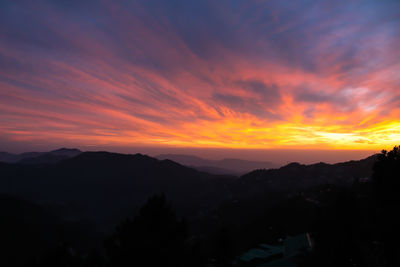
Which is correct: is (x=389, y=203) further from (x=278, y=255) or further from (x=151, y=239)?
(x=278, y=255)

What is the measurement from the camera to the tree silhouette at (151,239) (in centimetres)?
1348

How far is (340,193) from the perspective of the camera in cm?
1864

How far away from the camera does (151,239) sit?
46.0 ft

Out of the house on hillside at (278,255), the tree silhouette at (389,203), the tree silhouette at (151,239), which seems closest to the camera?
the tree silhouette at (151,239)

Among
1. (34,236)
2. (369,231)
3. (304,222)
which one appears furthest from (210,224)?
(369,231)

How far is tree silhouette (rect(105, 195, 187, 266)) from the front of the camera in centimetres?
1348

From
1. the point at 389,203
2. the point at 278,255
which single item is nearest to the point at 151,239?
the point at 389,203

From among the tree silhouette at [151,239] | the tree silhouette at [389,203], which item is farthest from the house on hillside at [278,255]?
the tree silhouette at [151,239]

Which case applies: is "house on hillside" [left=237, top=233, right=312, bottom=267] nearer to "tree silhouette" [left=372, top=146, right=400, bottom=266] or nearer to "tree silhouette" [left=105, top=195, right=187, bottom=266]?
"tree silhouette" [left=372, top=146, right=400, bottom=266]

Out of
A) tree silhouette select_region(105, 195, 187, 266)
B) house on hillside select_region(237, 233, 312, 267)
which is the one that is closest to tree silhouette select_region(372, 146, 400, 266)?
tree silhouette select_region(105, 195, 187, 266)

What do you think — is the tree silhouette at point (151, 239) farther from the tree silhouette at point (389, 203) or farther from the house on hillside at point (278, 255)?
the house on hillside at point (278, 255)

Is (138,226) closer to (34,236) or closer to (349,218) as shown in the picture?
(349,218)

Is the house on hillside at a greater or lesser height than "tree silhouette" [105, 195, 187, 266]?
lesser

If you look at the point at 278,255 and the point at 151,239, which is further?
the point at 278,255
